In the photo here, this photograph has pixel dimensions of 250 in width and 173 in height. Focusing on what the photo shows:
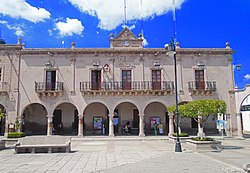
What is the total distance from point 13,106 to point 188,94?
→ 17655mm

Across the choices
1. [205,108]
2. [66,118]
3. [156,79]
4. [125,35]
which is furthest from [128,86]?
[205,108]

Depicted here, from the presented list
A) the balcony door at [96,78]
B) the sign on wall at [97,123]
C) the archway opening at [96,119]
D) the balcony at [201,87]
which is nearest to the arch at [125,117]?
the archway opening at [96,119]

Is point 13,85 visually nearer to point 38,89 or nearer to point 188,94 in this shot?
point 38,89

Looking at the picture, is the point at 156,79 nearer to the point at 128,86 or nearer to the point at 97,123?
the point at 128,86

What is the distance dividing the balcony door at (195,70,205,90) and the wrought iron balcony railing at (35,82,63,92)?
1394 cm

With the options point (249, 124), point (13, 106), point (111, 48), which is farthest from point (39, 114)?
point (249, 124)

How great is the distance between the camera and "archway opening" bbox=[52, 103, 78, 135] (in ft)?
80.2

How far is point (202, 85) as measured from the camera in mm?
23328

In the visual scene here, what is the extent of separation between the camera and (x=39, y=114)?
24688mm

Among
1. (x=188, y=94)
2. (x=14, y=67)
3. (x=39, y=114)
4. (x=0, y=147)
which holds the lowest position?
(x=0, y=147)

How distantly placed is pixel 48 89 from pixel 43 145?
11628 mm

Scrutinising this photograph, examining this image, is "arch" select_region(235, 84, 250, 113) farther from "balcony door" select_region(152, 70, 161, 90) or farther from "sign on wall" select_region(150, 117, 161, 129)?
"balcony door" select_region(152, 70, 161, 90)

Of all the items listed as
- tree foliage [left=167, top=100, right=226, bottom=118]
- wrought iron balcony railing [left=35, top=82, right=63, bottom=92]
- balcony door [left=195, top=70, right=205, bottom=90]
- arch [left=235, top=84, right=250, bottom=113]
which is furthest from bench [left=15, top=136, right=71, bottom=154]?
arch [left=235, top=84, right=250, bottom=113]

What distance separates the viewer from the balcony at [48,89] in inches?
877
